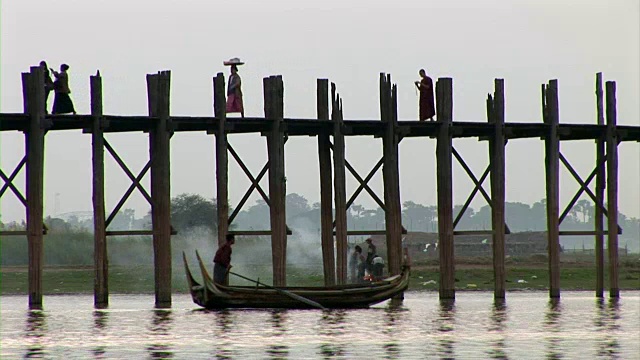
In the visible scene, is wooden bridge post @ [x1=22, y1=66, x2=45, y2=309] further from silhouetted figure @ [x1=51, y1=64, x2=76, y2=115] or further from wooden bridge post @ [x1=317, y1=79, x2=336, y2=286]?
wooden bridge post @ [x1=317, y1=79, x2=336, y2=286]

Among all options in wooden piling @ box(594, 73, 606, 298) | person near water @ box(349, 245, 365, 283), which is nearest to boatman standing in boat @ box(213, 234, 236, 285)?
person near water @ box(349, 245, 365, 283)

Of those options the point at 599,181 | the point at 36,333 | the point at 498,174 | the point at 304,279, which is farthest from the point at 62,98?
the point at 304,279

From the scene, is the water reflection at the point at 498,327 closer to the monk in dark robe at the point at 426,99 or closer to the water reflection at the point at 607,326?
the water reflection at the point at 607,326

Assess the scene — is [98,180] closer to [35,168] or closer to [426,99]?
[35,168]

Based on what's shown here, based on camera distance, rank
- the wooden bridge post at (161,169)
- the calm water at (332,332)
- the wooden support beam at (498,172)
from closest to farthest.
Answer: the calm water at (332,332) < the wooden bridge post at (161,169) < the wooden support beam at (498,172)

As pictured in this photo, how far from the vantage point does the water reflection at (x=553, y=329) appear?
24.0 m

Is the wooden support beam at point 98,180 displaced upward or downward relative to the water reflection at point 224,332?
upward

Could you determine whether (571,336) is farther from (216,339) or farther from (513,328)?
(216,339)

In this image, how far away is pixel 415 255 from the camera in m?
88.0

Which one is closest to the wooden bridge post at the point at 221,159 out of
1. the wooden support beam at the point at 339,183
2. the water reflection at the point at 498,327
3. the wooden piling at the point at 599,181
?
the wooden support beam at the point at 339,183

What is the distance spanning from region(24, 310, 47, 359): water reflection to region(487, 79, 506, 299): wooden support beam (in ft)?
32.7

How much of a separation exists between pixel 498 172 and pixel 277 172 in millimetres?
5092

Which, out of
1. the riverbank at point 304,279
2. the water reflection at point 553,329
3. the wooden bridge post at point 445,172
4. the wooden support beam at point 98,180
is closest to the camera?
the water reflection at point 553,329

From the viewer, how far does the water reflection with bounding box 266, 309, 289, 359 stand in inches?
→ 926
